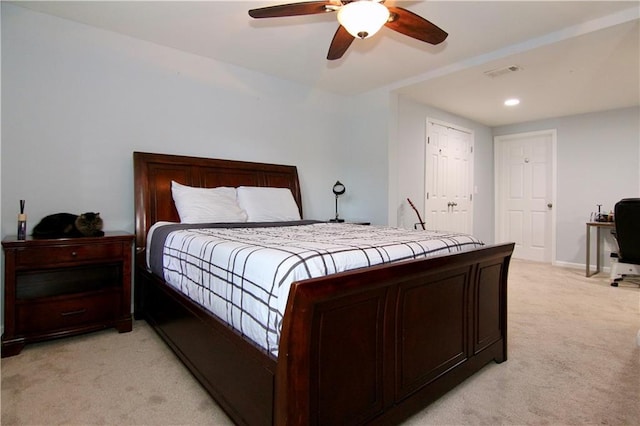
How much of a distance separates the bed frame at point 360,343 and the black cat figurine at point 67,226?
732 mm

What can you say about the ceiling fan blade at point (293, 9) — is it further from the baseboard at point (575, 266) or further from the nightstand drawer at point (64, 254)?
the baseboard at point (575, 266)

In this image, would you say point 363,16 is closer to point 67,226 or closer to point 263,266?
point 263,266

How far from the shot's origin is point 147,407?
5.40 ft

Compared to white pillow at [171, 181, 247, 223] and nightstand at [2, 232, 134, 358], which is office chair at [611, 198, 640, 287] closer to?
white pillow at [171, 181, 247, 223]

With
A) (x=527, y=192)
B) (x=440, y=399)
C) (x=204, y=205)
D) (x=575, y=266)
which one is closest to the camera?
(x=440, y=399)

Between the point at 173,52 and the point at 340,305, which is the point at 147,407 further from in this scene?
the point at 173,52

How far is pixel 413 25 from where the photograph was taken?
2.10 metres

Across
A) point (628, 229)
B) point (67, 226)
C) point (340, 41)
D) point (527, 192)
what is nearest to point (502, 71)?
point (340, 41)

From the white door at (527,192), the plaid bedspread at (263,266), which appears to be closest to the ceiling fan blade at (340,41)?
the plaid bedspread at (263,266)

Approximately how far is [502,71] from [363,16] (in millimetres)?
2404

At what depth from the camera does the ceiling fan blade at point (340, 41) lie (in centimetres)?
227

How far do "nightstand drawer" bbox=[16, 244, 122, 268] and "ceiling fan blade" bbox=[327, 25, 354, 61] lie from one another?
85.2 inches

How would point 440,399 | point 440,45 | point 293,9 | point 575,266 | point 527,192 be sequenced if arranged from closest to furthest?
1. point 440,399
2. point 293,9
3. point 440,45
4. point 575,266
5. point 527,192

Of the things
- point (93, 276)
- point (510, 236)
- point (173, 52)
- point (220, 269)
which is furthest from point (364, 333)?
point (510, 236)
